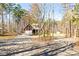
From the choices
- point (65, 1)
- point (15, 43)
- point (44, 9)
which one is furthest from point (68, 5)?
point (15, 43)

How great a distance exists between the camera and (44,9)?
2.02 metres

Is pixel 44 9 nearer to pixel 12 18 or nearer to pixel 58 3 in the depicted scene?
pixel 58 3

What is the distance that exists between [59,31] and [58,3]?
264 millimetres

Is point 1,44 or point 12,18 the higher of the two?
point 12,18

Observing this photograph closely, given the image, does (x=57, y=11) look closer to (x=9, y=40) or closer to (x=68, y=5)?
(x=68, y=5)

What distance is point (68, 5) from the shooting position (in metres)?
2.01

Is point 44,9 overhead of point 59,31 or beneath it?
overhead

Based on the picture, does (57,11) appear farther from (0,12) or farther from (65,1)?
(0,12)

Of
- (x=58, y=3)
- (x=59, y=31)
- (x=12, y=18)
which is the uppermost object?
(x=58, y=3)

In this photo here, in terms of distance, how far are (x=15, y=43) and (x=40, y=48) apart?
24cm

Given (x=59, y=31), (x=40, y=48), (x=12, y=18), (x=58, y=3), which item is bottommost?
(x=40, y=48)

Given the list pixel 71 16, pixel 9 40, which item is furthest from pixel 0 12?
pixel 71 16

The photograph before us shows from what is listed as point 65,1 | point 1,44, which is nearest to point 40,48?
point 1,44

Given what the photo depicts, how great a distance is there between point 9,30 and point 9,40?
3.7 inches
